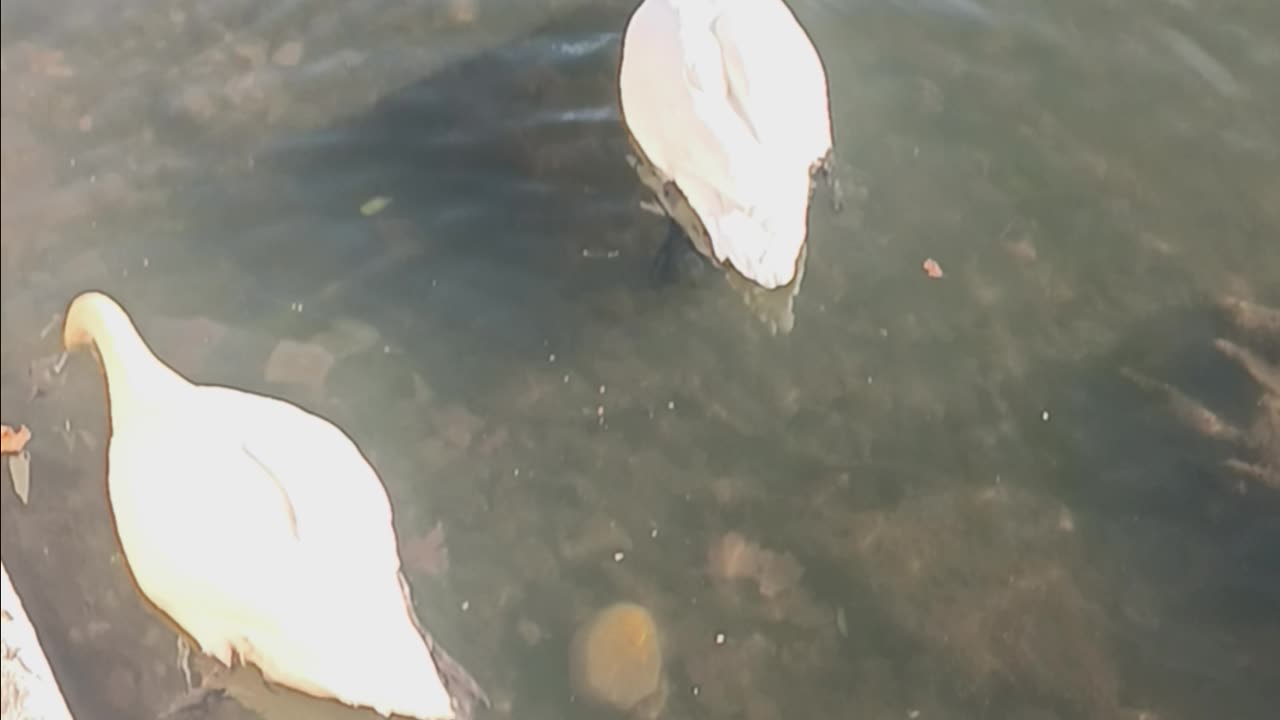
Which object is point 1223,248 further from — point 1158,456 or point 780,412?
point 780,412

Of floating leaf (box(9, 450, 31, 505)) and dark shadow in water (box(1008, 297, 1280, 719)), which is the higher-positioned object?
dark shadow in water (box(1008, 297, 1280, 719))

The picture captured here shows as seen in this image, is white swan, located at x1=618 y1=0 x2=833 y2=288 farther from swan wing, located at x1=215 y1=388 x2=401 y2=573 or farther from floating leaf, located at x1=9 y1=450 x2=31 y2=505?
floating leaf, located at x1=9 y1=450 x2=31 y2=505

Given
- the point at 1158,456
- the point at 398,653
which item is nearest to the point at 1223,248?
the point at 1158,456

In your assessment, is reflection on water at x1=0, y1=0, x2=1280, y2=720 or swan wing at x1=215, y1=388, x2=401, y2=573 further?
reflection on water at x1=0, y1=0, x2=1280, y2=720

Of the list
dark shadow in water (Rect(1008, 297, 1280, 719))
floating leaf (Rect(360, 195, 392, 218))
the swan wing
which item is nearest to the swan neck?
the swan wing

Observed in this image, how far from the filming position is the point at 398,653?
2.67 meters

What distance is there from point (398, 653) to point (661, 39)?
1.59 metres

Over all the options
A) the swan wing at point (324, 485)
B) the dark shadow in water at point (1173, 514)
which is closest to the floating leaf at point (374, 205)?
the swan wing at point (324, 485)

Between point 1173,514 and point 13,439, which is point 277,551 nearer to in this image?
point 13,439

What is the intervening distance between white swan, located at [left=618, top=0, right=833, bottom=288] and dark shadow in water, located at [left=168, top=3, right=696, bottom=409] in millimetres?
361

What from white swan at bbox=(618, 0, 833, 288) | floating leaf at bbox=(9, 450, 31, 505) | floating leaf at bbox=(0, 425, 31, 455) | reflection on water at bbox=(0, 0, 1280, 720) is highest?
white swan at bbox=(618, 0, 833, 288)

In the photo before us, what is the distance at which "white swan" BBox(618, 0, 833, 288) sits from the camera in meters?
3.16

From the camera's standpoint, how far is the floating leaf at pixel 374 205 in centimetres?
382

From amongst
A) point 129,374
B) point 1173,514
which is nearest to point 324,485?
point 129,374
